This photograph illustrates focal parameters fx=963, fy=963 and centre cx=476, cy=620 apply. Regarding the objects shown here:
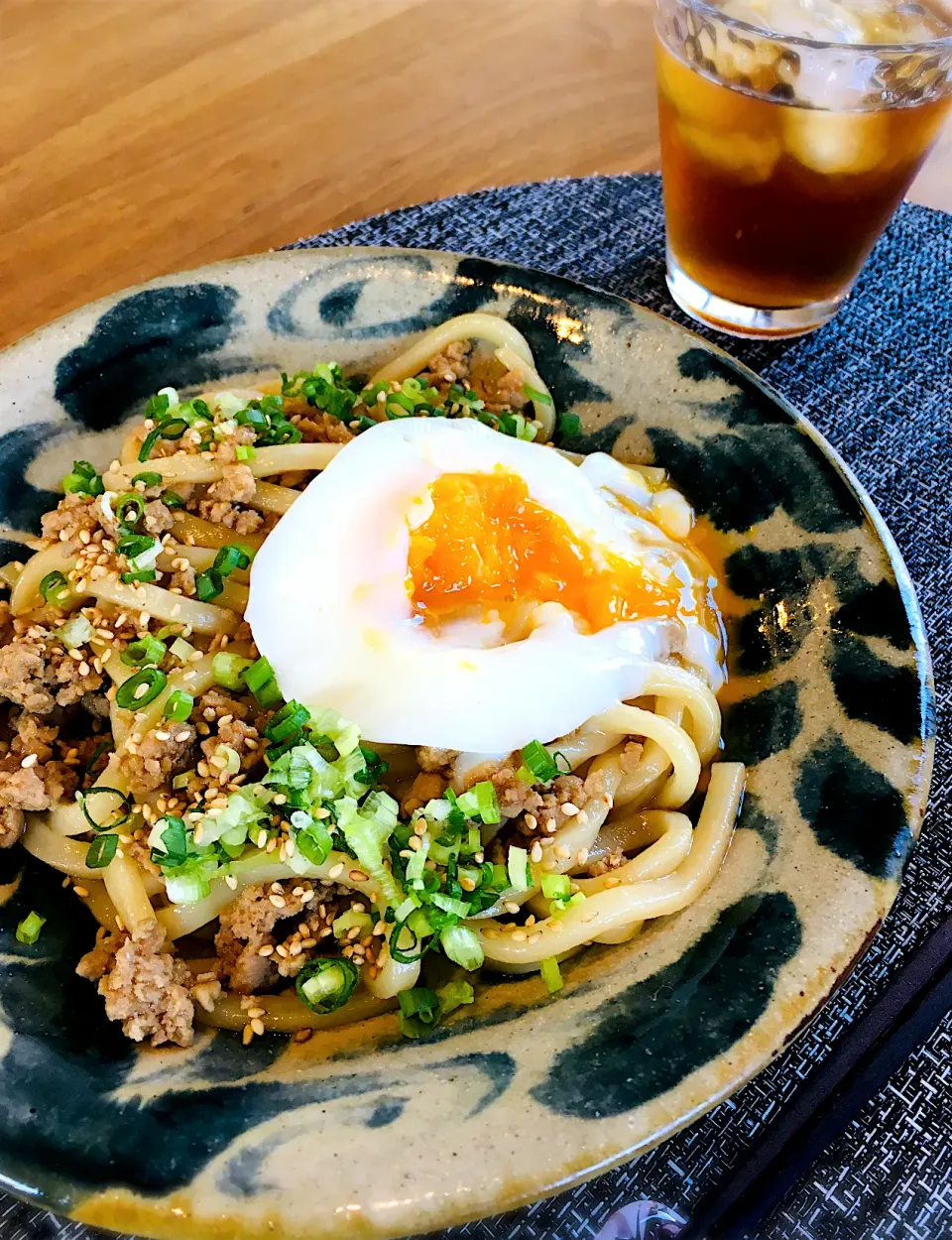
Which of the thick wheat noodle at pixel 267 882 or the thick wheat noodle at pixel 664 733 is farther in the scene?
the thick wheat noodle at pixel 664 733

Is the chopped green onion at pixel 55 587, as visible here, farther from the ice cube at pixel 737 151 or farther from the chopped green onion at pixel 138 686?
the ice cube at pixel 737 151

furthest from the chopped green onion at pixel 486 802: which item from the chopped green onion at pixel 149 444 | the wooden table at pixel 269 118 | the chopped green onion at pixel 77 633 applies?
the wooden table at pixel 269 118

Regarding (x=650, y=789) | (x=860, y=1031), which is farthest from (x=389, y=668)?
(x=860, y=1031)

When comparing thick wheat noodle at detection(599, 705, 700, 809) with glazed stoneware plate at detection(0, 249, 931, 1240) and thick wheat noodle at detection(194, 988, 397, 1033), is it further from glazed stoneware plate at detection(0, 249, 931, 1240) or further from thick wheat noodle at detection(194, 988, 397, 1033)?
thick wheat noodle at detection(194, 988, 397, 1033)

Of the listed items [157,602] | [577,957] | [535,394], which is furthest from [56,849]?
[535,394]

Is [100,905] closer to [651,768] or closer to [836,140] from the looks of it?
[651,768]

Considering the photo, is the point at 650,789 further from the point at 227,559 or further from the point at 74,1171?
the point at 74,1171

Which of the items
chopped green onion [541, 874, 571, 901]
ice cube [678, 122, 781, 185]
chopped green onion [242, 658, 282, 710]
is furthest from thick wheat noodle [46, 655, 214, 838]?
ice cube [678, 122, 781, 185]
